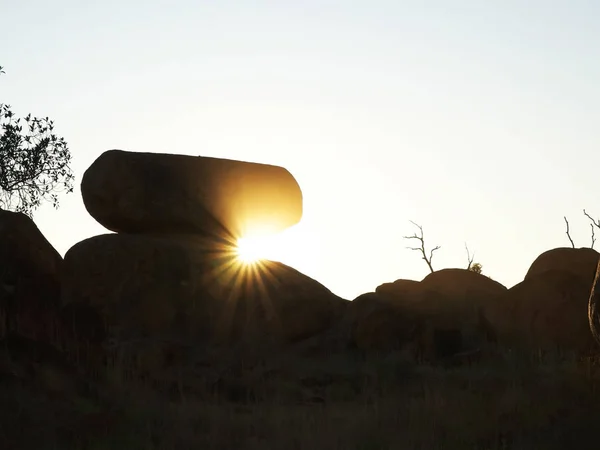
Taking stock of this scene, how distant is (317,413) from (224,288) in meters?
11.7

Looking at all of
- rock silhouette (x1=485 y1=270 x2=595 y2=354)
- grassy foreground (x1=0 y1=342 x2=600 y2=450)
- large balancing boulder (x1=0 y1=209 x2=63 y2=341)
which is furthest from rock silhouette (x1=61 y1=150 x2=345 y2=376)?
grassy foreground (x1=0 y1=342 x2=600 y2=450)

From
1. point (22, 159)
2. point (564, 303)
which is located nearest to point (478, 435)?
point (564, 303)

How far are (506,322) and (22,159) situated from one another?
56.8 ft

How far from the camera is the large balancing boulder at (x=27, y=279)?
17.5m

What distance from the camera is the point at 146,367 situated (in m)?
21.1

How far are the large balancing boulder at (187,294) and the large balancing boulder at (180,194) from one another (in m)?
0.83

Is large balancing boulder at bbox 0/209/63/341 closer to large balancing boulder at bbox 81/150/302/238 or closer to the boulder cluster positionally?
the boulder cluster

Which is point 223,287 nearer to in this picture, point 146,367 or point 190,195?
point 190,195

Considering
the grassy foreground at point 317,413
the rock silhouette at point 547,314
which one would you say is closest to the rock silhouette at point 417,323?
the rock silhouette at point 547,314

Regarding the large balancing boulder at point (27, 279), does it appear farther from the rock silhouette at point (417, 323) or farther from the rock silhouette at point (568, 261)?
the rock silhouette at point (568, 261)

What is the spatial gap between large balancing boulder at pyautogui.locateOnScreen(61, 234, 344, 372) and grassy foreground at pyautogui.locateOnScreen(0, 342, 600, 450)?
6352 millimetres

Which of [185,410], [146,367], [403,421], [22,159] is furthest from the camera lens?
[22,159]

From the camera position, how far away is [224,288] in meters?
26.2

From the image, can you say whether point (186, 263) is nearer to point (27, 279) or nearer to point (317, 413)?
point (27, 279)
